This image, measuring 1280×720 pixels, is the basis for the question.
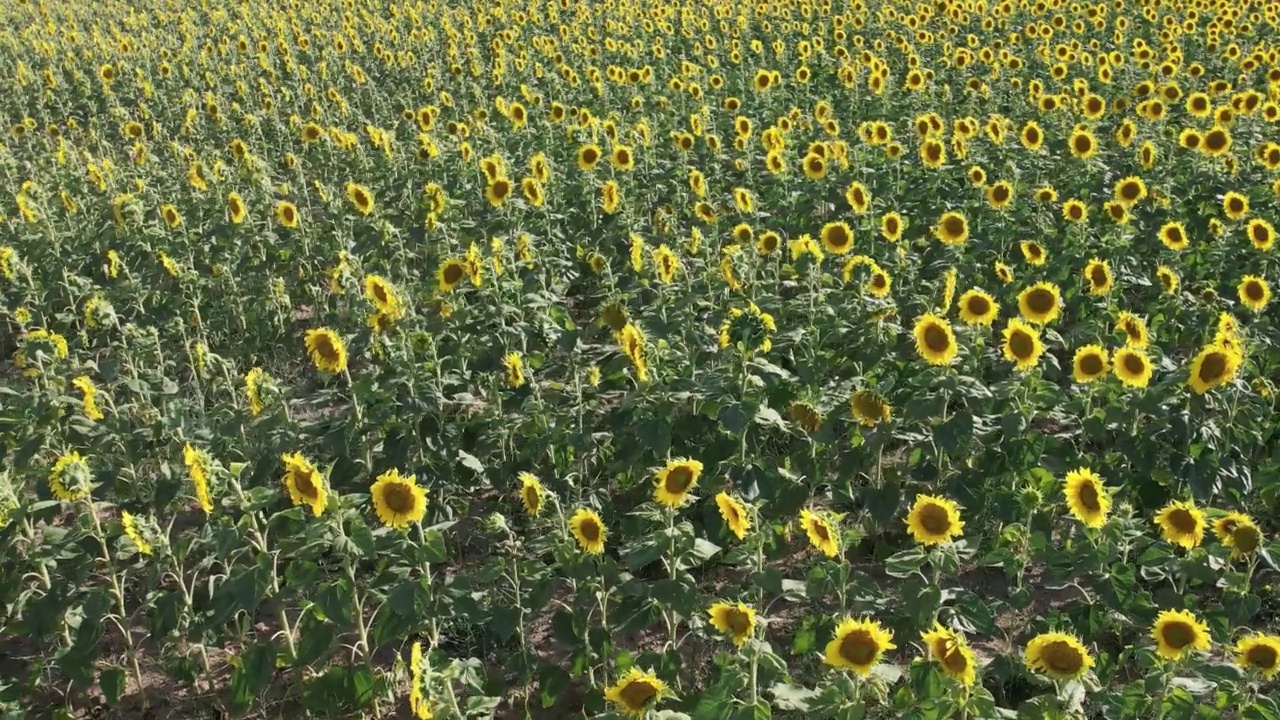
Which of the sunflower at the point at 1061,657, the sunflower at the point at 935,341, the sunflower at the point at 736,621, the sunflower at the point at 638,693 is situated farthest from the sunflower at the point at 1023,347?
the sunflower at the point at 638,693

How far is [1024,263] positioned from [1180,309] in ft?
3.50

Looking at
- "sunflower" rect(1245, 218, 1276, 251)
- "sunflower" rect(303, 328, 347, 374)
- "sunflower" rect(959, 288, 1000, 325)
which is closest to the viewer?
"sunflower" rect(303, 328, 347, 374)

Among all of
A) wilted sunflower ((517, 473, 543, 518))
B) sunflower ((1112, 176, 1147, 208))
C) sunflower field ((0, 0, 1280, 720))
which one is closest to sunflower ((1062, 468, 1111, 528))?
sunflower field ((0, 0, 1280, 720))

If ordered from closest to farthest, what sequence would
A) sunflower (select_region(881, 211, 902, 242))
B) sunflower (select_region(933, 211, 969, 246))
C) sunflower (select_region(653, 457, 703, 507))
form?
sunflower (select_region(653, 457, 703, 507))
sunflower (select_region(933, 211, 969, 246))
sunflower (select_region(881, 211, 902, 242))

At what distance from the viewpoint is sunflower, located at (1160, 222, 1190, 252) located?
595 centimetres

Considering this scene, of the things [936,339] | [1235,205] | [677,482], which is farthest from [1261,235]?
[677,482]

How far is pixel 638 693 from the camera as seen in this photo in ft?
9.77

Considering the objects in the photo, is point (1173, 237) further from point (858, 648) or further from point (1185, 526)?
point (858, 648)

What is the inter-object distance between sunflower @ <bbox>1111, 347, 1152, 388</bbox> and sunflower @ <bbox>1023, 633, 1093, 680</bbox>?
151 cm

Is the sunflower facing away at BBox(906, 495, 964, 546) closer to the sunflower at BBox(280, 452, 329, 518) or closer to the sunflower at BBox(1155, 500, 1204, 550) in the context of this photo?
the sunflower at BBox(1155, 500, 1204, 550)

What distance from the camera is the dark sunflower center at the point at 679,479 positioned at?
3.55 m

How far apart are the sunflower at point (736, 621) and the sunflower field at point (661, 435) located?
0.07 ft

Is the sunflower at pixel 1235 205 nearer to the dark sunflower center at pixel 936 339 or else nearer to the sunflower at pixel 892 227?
the sunflower at pixel 892 227

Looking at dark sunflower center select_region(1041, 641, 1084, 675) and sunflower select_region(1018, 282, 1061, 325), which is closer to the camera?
dark sunflower center select_region(1041, 641, 1084, 675)
